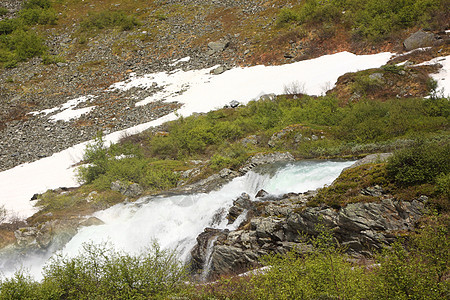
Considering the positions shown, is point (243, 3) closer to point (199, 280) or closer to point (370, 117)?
point (370, 117)

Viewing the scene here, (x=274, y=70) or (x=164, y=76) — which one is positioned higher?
(x=164, y=76)

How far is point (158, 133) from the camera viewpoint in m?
32.1

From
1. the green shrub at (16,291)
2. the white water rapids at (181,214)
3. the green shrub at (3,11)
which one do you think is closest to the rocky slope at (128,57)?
the green shrub at (3,11)

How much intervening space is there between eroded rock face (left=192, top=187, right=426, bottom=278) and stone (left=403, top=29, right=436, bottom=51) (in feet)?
92.8

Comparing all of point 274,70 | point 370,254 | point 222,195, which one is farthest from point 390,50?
point 370,254

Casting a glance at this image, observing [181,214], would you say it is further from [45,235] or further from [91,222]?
[45,235]

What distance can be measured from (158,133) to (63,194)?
11.3 meters

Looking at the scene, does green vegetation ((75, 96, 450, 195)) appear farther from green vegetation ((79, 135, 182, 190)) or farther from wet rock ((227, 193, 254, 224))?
wet rock ((227, 193, 254, 224))

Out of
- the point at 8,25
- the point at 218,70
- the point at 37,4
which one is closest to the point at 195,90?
the point at 218,70

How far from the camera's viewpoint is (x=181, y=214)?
57.0 feet

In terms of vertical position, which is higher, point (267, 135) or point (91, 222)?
point (267, 135)

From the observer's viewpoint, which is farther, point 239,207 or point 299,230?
point 239,207

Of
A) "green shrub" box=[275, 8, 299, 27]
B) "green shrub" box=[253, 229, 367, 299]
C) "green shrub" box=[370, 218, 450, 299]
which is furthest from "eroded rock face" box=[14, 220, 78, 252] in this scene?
"green shrub" box=[275, 8, 299, 27]

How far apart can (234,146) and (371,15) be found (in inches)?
1181
